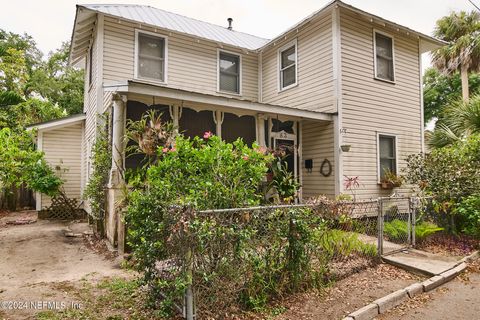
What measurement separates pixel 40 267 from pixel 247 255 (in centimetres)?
422

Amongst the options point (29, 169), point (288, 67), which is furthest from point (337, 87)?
point (29, 169)

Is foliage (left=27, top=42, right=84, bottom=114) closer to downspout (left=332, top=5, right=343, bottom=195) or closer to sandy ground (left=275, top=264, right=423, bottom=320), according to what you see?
downspout (left=332, top=5, right=343, bottom=195)

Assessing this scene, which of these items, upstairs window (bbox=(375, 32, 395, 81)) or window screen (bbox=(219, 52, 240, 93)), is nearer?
upstairs window (bbox=(375, 32, 395, 81))

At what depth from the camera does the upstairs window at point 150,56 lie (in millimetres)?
10047

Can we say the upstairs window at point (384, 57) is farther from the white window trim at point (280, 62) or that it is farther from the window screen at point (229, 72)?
the window screen at point (229, 72)

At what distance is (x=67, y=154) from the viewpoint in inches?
479

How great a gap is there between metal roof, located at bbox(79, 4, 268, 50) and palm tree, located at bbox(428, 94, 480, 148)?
7347 millimetres

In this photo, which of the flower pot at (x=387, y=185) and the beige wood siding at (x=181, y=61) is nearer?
the beige wood siding at (x=181, y=61)

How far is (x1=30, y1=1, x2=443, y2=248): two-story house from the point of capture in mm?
9141

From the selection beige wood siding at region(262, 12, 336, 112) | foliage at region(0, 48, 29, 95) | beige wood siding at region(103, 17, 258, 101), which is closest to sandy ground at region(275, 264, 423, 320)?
beige wood siding at region(262, 12, 336, 112)

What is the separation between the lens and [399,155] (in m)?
10.3

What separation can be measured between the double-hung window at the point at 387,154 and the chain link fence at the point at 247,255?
563 cm

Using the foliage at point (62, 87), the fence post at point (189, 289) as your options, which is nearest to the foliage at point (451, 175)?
the fence post at point (189, 289)

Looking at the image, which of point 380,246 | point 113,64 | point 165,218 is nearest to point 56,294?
point 165,218
